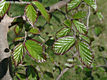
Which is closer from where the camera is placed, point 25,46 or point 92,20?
point 25,46

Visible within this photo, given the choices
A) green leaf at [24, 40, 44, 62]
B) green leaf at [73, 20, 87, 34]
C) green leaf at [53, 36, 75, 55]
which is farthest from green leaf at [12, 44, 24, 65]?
green leaf at [73, 20, 87, 34]

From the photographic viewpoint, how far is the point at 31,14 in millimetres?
525

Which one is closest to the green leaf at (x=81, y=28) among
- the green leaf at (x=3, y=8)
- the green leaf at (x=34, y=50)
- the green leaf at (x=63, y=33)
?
the green leaf at (x=63, y=33)

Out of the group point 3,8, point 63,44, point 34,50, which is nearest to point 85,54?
point 63,44

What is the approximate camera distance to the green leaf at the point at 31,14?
0.51 metres

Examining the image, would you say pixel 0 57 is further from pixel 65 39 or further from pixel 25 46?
pixel 65 39

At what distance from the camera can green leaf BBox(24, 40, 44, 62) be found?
52cm

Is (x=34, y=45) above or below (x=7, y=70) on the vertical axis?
above

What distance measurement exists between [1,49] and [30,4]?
302 millimetres

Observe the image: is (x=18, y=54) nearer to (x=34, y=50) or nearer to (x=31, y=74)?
(x=34, y=50)

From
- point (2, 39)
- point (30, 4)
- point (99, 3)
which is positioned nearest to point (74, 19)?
point (30, 4)

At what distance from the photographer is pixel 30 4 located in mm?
556

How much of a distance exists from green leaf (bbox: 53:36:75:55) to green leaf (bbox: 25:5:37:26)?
14 cm

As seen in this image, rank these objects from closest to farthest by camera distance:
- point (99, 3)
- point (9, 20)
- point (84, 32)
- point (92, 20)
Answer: point (84, 32)
point (9, 20)
point (92, 20)
point (99, 3)
